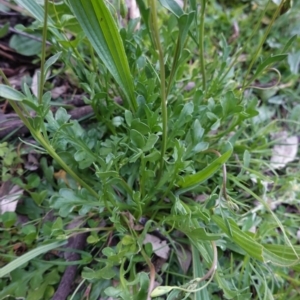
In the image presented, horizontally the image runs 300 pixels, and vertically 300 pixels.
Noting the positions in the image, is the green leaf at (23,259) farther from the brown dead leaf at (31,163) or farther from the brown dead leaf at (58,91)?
the brown dead leaf at (58,91)

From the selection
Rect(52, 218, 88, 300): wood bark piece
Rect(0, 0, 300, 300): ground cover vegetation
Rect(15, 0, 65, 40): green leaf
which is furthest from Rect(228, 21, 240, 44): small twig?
Rect(52, 218, 88, 300): wood bark piece

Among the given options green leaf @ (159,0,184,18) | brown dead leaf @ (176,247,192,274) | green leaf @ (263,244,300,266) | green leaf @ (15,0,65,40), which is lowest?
brown dead leaf @ (176,247,192,274)

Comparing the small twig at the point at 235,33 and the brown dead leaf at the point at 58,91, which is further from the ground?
the small twig at the point at 235,33

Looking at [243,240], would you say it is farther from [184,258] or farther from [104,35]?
[104,35]

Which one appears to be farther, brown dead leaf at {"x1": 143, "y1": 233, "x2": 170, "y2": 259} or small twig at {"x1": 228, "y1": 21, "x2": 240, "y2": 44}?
small twig at {"x1": 228, "y1": 21, "x2": 240, "y2": 44}

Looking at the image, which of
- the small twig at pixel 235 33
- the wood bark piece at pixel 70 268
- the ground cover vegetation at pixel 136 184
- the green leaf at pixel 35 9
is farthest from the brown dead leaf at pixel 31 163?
the small twig at pixel 235 33

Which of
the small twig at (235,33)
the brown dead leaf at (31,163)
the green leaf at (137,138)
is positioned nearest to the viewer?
the green leaf at (137,138)

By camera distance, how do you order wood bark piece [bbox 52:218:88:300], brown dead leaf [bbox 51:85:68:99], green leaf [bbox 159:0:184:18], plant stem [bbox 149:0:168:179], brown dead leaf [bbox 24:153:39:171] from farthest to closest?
brown dead leaf [bbox 51:85:68:99], brown dead leaf [bbox 24:153:39:171], wood bark piece [bbox 52:218:88:300], green leaf [bbox 159:0:184:18], plant stem [bbox 149:0:168:179]

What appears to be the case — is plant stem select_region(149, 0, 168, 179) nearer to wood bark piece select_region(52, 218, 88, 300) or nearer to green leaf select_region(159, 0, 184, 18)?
green leaf select_region(159, 0, 184, 18)

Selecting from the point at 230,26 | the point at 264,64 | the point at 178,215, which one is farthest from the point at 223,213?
the point at 230,26
